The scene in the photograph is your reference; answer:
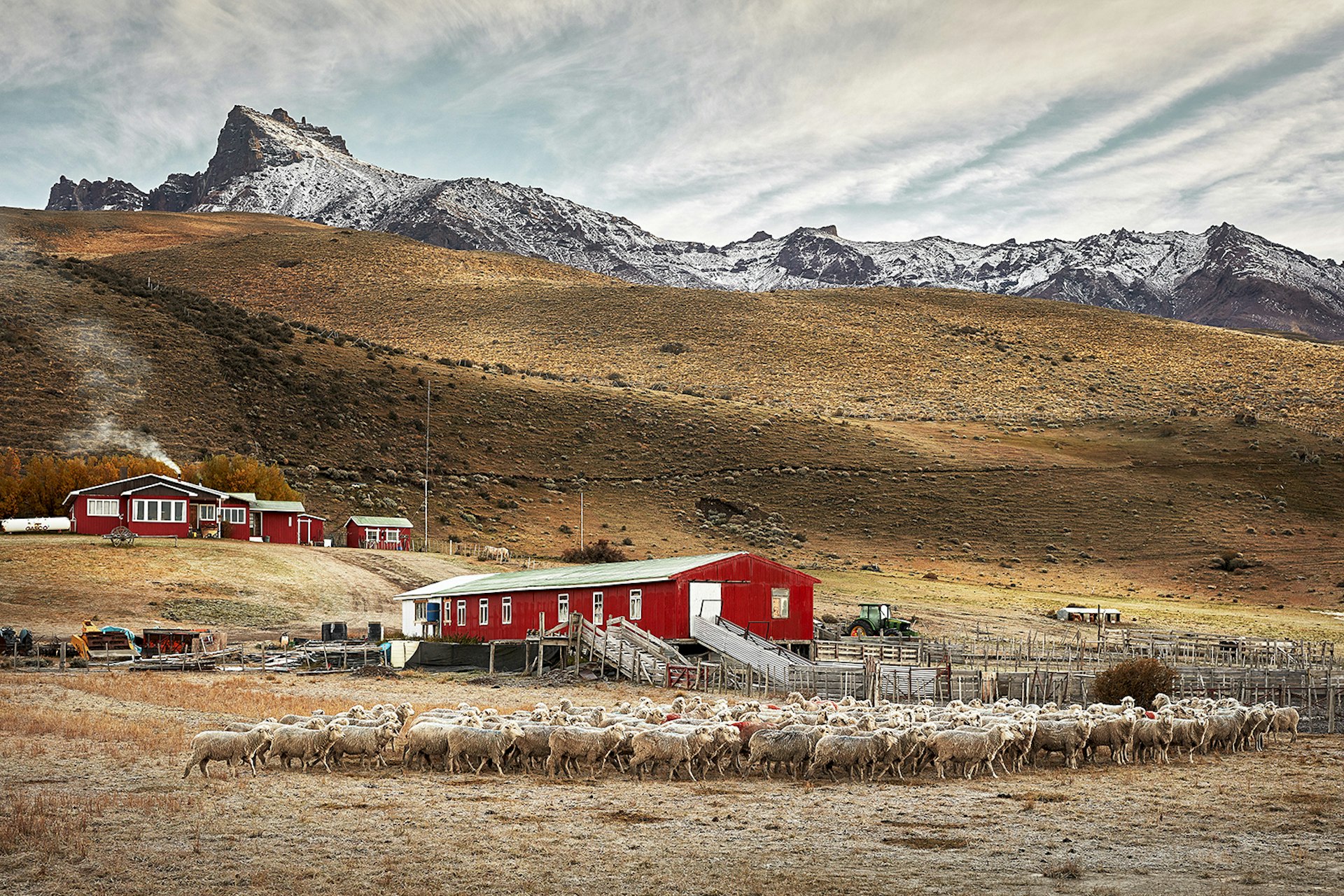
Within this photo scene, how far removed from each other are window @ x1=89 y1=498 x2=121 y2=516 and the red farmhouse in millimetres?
35

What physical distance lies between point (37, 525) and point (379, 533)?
16.6m

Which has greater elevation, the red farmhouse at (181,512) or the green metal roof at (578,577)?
the red farmhouse at (181,512)

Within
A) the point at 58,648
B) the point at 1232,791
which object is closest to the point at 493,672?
the point at 58,648

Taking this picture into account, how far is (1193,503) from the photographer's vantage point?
79.9 m

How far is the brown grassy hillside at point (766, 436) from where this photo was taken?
236 feet

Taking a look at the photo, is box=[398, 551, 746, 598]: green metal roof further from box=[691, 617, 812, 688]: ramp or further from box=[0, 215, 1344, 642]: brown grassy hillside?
box=[0, 215, 1344, 642]: brown grassy hillside

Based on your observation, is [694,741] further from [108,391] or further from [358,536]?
[108,391]

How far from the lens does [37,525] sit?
6028cm

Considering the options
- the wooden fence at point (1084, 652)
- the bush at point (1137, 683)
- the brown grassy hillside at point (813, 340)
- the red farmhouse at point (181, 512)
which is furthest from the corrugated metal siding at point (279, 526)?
the bush at point (1137, 683)

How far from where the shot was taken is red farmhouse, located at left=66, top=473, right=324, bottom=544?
60688 mm

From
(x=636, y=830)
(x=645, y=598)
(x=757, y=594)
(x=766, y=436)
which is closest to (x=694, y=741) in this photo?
(x=636, y=830)

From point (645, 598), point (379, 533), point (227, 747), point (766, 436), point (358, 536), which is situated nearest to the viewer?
point (227, 747)

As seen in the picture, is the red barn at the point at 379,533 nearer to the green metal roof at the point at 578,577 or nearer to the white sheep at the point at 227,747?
the green metal roof at the point at 578,577

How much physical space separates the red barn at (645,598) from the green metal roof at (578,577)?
0.15ft
